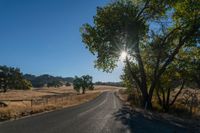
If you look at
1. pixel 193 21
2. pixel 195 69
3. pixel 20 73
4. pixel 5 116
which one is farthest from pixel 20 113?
pixel 20 73

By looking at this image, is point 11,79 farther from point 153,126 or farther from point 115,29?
point 153,126

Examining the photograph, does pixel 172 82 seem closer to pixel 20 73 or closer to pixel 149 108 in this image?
pixel 149 108

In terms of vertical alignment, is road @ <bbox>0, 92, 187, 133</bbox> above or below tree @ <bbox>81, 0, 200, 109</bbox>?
below

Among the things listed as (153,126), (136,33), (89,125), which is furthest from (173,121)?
(136,33)

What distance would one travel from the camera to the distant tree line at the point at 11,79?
11668 cm

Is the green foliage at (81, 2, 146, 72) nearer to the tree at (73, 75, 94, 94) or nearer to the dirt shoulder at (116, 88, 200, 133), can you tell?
the dirt shoulder at (116, 88, 200, 133)

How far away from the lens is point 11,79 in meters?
120

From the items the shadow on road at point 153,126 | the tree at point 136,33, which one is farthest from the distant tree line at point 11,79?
the shadow on road at point 153,126

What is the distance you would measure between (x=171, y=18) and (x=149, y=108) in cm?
971

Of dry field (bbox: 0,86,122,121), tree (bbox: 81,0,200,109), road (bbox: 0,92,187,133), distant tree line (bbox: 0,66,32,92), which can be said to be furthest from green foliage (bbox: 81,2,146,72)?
distant tree line (bbox: 0,66,32,92)

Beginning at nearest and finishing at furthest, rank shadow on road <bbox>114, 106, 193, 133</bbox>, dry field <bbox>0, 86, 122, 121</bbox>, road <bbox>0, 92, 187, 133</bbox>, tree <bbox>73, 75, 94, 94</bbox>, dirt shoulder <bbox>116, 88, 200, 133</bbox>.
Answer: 1. road <bbox>0, 92, 187, 133</bbox>
2. shadow on road <bbox>114, 106, 193, 133</bbox>
3. dirt shoulder <bbox>116, 88, 200, 133</bbox>
4. dry field <bbox>0, 86, 122, 121</bbox>
5. tree <bbox>73, 75, 94, 94</bbox>

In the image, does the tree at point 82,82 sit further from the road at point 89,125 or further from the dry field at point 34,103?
the road at point 89,125

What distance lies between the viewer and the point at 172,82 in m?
38.8

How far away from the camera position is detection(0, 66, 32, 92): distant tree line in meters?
117
